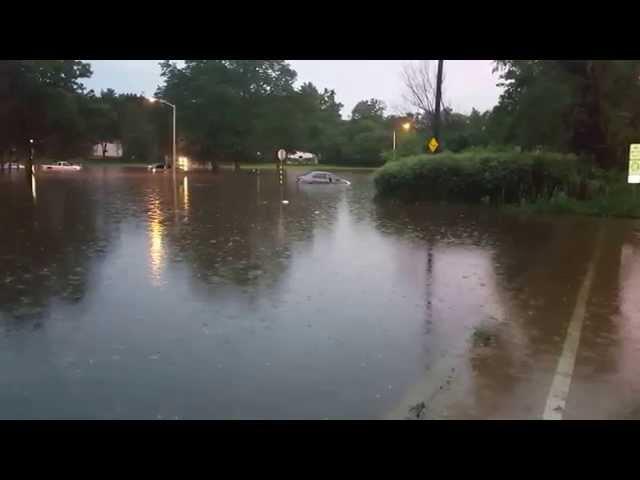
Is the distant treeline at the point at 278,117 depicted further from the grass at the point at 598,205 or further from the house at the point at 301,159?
→ the house at the point at 301,159

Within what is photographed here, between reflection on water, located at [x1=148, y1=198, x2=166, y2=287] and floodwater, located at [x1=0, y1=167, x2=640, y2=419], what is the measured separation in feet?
0.34

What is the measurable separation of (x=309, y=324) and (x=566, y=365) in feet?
9.56

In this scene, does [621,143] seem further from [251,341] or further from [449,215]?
[251,341]

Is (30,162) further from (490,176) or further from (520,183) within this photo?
(520,183)

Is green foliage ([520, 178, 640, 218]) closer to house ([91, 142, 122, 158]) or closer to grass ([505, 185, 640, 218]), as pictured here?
grass ([505, 185, 640, 218])

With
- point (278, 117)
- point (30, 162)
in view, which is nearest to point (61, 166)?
point (30, 162)

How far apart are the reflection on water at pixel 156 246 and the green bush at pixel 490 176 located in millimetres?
10622

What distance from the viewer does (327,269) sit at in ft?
35.6

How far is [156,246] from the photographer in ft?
43.1

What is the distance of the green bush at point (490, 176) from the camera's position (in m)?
22.5

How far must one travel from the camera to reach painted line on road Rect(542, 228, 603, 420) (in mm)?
4801

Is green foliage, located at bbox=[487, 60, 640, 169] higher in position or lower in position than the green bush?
higher

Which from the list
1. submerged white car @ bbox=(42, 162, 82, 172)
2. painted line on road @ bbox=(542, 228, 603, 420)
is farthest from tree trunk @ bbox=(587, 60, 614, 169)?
submerged white car @ bbox=(42, 162, 82, 172)
